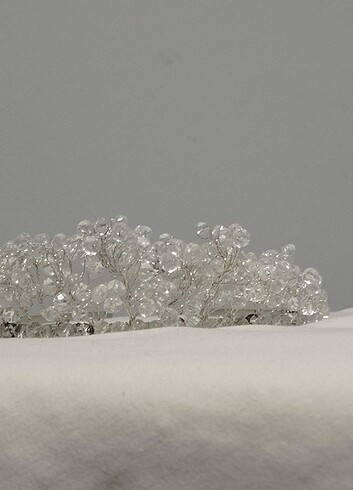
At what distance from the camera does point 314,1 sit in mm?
2072

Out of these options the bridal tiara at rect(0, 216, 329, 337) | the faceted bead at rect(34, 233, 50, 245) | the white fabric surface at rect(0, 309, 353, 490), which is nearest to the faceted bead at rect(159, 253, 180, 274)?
the bridal tiara at rect(0, 216, 329, 337)

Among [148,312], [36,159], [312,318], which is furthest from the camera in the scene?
[36,159]

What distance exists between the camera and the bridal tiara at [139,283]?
33.5 inches

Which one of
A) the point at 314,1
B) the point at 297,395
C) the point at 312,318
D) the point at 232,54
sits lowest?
the point at 312,318

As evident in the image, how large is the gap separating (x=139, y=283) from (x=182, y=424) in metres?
0.43

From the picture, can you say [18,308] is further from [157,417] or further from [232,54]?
[232,54]

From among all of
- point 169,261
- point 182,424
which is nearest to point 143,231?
point 169,261

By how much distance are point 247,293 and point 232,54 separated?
4.18 feet

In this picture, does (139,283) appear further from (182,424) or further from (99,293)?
(182,424)

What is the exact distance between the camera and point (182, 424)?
0.44m

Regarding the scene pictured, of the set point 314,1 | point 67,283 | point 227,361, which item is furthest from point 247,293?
point 314,1

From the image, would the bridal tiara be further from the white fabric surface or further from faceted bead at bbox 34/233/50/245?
the white fabric surface

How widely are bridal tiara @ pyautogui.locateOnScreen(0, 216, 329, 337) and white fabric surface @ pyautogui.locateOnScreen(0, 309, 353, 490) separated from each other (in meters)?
0.36

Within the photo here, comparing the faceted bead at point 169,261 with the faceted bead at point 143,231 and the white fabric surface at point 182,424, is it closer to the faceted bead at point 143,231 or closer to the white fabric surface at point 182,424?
the faceted bead at point 143,231
